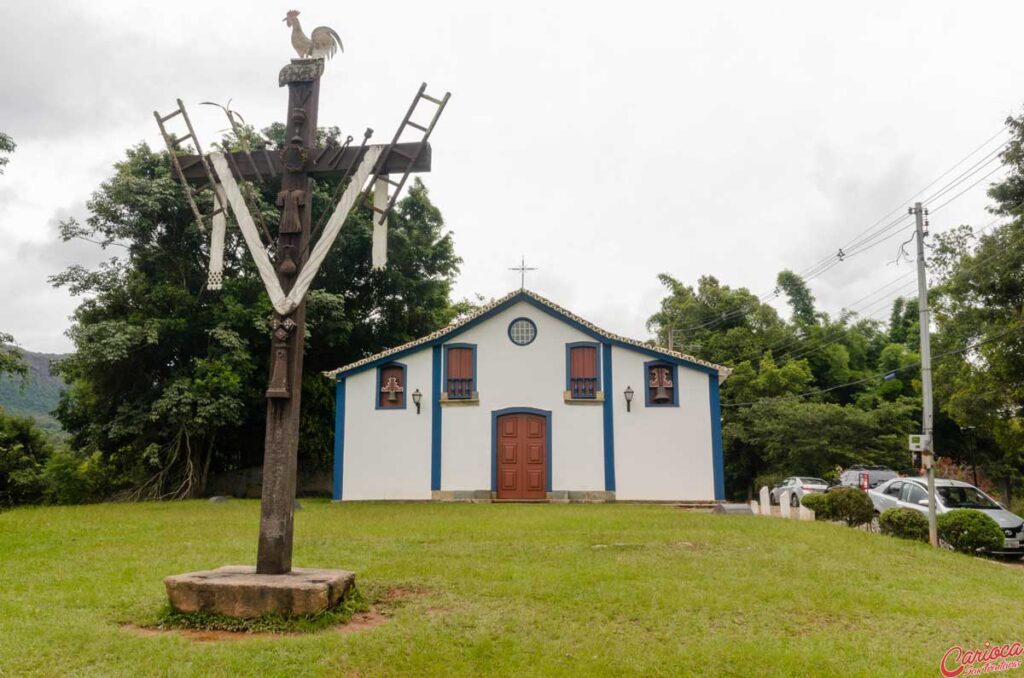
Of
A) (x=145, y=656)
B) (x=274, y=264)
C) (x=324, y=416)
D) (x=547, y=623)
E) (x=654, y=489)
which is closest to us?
(x=145, y=656)

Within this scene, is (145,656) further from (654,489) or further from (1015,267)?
(1015,267)

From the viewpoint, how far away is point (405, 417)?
1984cm

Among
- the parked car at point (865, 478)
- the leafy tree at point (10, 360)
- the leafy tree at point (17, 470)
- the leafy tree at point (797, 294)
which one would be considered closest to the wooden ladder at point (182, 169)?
the leafy tree at point (10, 360)

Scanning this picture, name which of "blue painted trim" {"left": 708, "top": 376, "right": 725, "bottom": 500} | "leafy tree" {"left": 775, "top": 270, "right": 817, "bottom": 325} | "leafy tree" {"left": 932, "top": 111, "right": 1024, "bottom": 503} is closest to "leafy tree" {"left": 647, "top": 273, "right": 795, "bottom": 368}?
"leafy tree" {"left": 775, "top": 270, "right": 817, "bottom": 325}

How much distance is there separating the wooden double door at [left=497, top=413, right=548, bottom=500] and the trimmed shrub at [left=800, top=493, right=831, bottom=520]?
682 centimetres

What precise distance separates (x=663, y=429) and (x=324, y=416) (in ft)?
41.0

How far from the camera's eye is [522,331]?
20219 millimetres

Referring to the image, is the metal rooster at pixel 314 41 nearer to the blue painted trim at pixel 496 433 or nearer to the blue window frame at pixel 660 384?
the blue painted trim at pixel 496 433

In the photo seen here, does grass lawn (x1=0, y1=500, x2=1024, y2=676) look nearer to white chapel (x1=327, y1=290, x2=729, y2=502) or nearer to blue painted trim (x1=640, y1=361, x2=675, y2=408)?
white chapel (x1=327, y1=290, x2=729, y2=502)

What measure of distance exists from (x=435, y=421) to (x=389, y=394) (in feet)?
5.18

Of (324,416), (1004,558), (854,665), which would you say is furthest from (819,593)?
(324,416)

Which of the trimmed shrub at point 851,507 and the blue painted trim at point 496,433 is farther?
the blue painted trim at point 496,433

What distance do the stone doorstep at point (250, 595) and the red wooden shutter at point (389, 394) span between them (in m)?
14.5

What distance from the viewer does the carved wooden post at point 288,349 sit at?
572 cm
